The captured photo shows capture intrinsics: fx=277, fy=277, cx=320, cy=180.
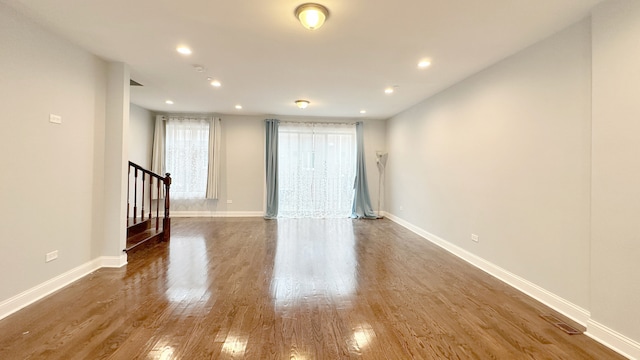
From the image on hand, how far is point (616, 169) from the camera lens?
204 cm

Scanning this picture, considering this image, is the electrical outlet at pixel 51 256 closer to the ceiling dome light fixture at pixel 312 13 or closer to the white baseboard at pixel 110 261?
the white baseboard at pixel 110 261

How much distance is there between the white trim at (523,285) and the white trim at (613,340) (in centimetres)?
13

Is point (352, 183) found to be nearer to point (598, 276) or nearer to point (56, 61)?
point (598, 276)

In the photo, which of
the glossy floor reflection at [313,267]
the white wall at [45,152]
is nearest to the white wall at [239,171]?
the glossy floor reflection at [313,267]

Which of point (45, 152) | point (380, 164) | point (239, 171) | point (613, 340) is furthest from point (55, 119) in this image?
point (380, 164)

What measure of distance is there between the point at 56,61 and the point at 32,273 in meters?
2.11

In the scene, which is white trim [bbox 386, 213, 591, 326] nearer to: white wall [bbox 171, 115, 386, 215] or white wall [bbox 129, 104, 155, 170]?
white wall [bbox 171, 115, 386, 215]

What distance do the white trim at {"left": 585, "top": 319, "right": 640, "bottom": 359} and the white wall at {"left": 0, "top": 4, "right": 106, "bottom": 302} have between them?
4.82m

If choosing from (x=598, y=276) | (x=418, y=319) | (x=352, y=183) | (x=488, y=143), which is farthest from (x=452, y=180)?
(x=352, y=183)

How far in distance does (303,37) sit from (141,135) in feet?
17.7

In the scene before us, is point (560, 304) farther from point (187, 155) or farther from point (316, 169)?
point (187, 155)

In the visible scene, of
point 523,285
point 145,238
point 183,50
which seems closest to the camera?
point 523,285

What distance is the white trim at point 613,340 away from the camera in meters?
1.92

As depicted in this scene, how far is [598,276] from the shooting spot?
2158 millimetres
